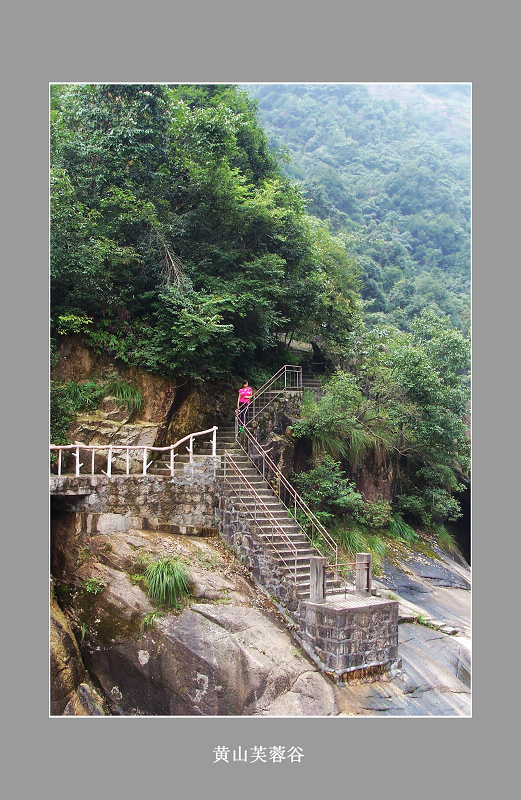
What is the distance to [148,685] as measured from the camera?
32.4ft

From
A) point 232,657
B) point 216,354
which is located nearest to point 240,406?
point 216,354

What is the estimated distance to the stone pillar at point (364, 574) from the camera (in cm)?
1170

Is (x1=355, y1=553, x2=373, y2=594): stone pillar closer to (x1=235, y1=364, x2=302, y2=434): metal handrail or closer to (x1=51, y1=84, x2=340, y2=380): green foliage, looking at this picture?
(x1=235, y1=364, x2=302, y2=434): metal handrail

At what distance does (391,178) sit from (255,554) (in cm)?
3824

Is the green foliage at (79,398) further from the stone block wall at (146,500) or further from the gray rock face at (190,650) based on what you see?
the gray rock face at (190,650)

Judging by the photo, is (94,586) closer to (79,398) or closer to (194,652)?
(194,652)

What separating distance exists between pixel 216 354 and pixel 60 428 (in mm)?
4369

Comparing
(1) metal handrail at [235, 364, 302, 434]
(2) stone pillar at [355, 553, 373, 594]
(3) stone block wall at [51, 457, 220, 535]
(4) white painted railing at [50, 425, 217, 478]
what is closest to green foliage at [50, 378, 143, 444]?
(4) white painted railing at [50, 425, 217, 478]

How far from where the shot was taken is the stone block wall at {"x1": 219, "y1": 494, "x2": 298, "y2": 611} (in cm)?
1135

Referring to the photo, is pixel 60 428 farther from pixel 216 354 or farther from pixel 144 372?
pixel 216 354

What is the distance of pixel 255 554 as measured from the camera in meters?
11.9

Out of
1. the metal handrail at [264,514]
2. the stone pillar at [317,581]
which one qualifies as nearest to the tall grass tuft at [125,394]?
the metal handrail at [264,514]

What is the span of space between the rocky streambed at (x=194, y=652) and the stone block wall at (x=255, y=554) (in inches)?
9.3

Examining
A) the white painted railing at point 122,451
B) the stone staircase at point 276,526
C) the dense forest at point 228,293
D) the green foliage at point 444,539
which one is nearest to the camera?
the stone staircase at point 276,526
